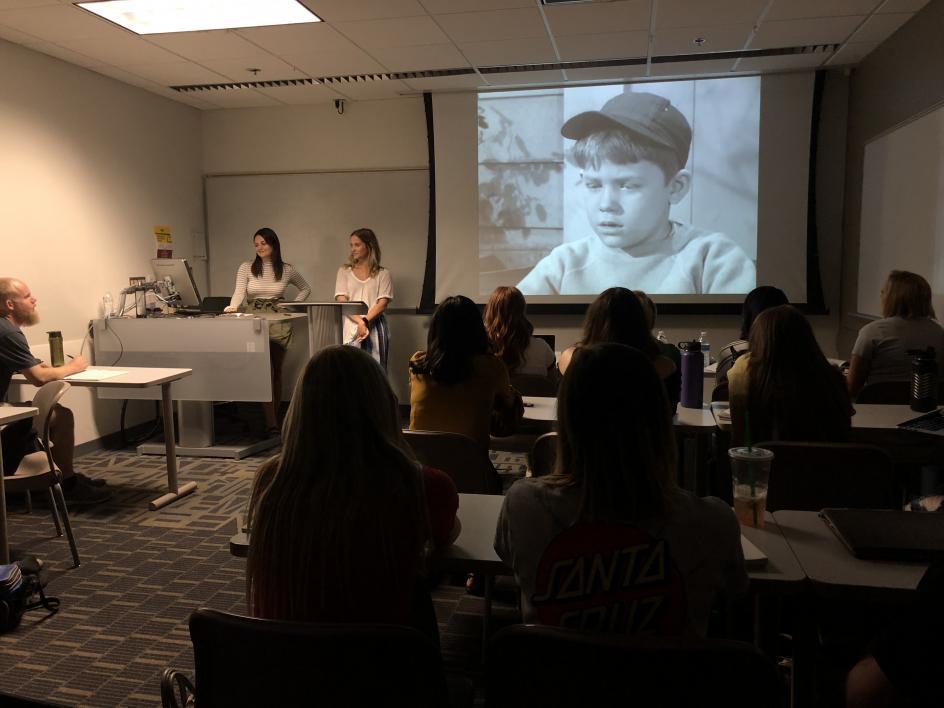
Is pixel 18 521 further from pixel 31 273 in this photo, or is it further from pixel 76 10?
pixel 76 10

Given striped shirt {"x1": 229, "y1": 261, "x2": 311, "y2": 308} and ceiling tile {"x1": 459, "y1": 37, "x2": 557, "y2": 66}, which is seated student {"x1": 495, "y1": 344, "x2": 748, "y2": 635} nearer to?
ceiling tile {"x1": 459, "y1": 37, "x2": 557, "y2": 66}

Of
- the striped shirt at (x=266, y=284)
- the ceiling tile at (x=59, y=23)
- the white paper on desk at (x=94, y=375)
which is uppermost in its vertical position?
the ceiling tile at (x=59, y=23)

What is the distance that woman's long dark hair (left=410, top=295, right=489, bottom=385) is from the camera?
99.5 inches

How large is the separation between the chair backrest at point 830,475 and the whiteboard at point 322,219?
15.2 feet

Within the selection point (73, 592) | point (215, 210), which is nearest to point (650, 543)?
point (73, 592)

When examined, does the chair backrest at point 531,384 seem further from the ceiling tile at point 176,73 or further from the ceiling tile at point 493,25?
the ceiling tile at point 176,73

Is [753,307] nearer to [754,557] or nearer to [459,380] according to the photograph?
[459,380]

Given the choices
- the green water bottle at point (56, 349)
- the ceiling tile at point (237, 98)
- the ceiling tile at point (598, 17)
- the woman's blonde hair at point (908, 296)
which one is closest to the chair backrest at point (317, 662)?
the woman's blonde hair at point (908, 296)

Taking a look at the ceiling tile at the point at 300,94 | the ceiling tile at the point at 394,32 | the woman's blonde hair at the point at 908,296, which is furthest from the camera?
the ceiling tile at the point at 300,94

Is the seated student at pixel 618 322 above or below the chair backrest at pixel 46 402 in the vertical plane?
above

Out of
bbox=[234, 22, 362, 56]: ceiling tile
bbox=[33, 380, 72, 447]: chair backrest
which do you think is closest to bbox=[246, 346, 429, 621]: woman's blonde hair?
bbox=[33, 380, 72, 447]: chair backrest

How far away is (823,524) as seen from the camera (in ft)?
5.52

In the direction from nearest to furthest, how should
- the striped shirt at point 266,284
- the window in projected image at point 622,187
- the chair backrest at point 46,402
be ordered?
the chair backrest at point 46,402 → the window in projected image at point 622,187 → the striped shirt at point 266,284

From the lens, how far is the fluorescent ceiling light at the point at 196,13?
4.01 metres
